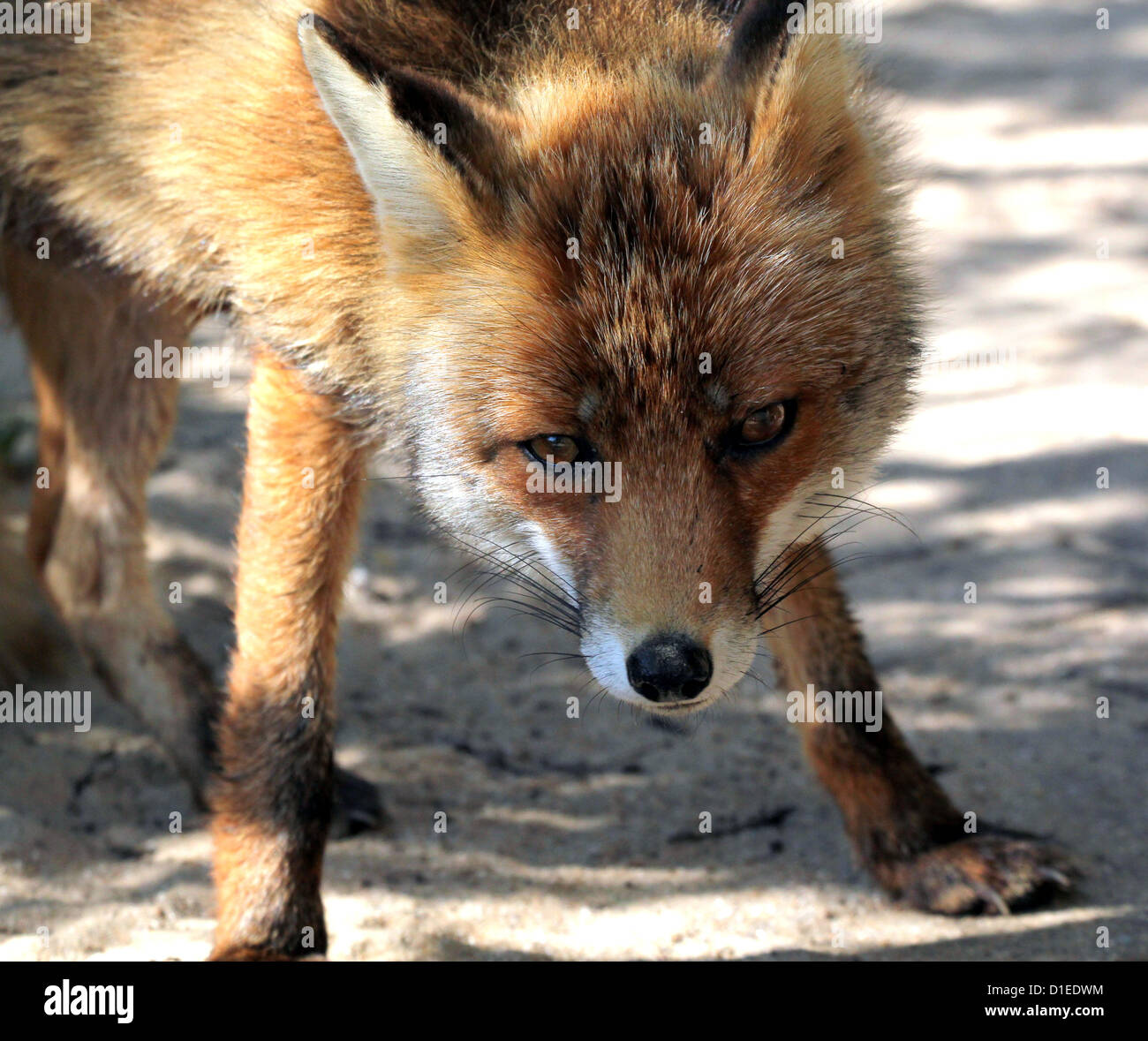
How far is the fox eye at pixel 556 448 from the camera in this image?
130 inches

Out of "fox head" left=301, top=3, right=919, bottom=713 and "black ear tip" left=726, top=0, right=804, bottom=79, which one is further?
"black ear tip" left=726, top=0, right=804, bottom=79

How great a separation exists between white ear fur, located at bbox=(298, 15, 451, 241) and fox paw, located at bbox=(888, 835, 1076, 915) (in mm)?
2564

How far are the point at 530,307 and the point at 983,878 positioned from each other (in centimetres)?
242

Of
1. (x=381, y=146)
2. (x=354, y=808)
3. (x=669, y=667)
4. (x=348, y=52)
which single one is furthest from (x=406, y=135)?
(x=354, y=808)

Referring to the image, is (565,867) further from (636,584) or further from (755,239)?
(755,239)

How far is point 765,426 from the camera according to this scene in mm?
3334

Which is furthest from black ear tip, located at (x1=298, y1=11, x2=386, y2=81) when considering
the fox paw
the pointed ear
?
the fox paw

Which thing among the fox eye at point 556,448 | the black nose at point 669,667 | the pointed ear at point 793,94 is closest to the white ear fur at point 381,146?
the fox eye at point 556,448

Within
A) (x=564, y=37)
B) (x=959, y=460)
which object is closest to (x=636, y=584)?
(x=564, y=37)

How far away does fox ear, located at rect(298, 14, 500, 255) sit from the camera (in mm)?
3156

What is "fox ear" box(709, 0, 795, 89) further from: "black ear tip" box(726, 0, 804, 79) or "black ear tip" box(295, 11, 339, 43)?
"black ear tip" box(295, 11, 339, 43)

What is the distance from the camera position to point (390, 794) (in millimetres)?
5164

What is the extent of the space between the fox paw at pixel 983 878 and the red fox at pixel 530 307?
0.03 ft

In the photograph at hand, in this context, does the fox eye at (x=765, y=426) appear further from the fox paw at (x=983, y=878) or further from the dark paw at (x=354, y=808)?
the dark paw at (x=354, y=808)
